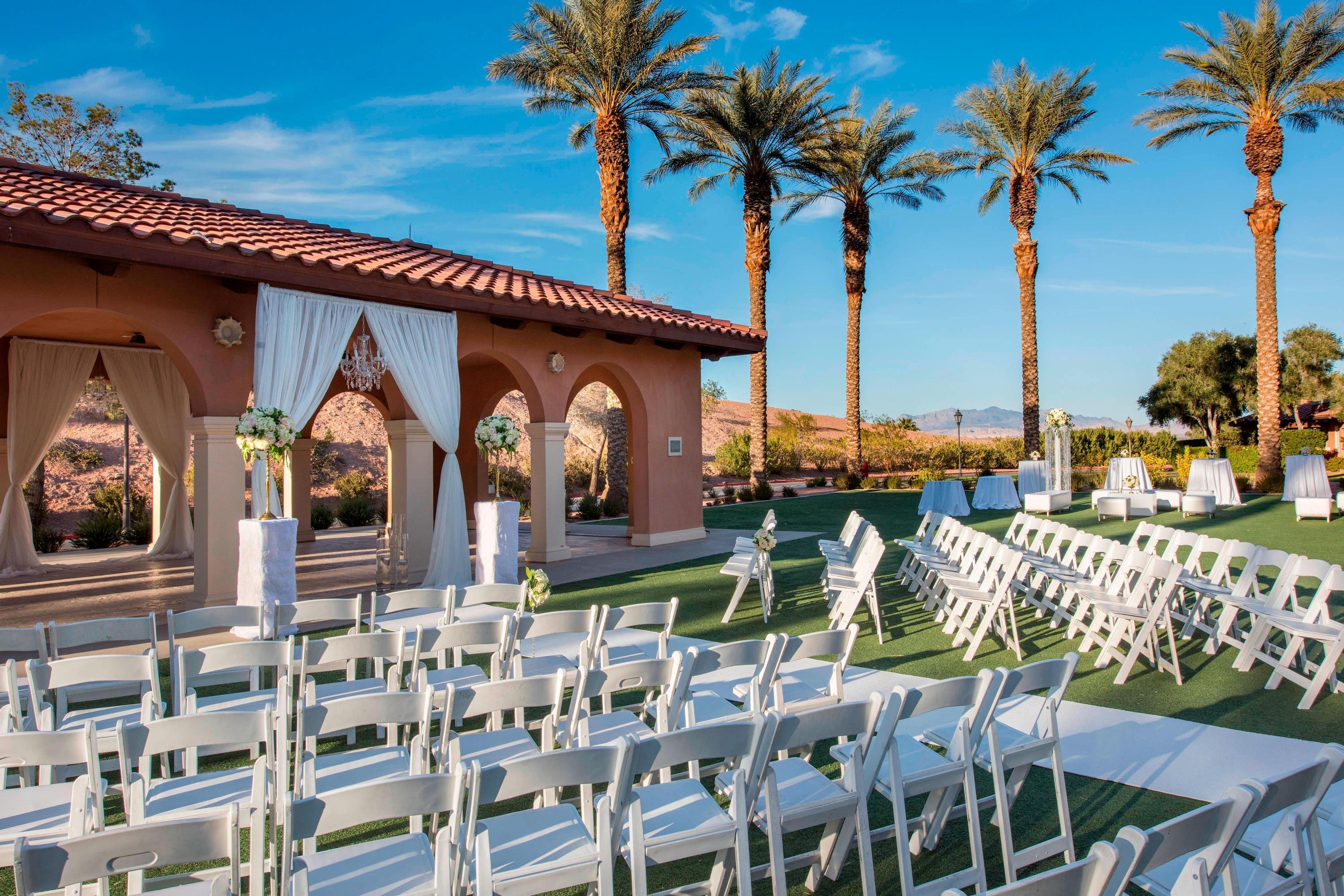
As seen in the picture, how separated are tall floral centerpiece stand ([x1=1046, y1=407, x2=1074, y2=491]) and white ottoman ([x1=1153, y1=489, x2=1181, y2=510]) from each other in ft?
6.32

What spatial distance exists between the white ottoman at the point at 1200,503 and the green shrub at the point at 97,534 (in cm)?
1994

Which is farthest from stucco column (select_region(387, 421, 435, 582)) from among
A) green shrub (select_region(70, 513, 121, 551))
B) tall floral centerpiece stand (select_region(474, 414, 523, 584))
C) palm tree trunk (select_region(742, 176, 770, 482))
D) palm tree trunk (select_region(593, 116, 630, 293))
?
palm tree trunk (select_region(742, 176, 770, 482))

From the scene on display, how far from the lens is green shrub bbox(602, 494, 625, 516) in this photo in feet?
61.3

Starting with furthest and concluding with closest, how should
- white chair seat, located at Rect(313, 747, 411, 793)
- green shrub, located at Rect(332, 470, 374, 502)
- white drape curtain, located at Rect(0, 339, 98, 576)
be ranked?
green shrub, located at Rect(332, 470, 374, 502), white drape curtain, located at Rect(0, 339, 98, 576), white chair seat, located at Rect(313, 747, 411, 793)

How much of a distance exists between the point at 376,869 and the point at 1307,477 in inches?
790

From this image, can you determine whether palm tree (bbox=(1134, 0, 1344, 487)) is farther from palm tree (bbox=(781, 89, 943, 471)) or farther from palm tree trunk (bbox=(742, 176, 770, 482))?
palm tree trunk (bbox=(742, 176, 770, 482))

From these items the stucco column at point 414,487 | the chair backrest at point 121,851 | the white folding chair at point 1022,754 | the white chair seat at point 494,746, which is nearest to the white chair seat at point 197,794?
the white chair seat at point 494,746

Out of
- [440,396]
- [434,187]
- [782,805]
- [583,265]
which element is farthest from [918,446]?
[782,805]

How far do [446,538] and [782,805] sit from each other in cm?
701

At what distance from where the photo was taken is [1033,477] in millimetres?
19297

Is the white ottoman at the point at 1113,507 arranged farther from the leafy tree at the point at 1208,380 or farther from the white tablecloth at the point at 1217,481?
the leafy tree at the point at 1208,380

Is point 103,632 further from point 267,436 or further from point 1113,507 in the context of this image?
point 1113,507

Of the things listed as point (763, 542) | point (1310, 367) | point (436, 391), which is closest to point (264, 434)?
point (436, 391)

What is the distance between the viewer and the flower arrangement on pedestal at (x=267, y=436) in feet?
23.6
